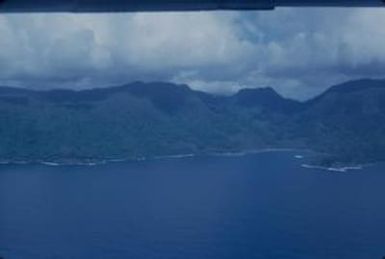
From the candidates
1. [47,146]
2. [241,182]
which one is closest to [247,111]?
[241,182]

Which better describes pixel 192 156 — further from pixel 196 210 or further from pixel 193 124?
pixel 196 210

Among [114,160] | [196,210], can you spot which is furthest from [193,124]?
[196,210]

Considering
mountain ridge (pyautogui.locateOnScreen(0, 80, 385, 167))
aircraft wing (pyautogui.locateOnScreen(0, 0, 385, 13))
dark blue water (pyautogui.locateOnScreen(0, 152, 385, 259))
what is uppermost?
mountain ridge (pyautogui.locateOnScreen(0, 80, 385, 167))

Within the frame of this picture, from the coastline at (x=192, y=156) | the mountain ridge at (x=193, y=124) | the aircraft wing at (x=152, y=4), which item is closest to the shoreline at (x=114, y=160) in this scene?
the coastline at (x=192, y=156)

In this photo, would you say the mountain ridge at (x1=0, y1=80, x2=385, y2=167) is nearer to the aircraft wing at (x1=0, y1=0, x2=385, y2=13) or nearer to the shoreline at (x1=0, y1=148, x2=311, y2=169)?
the shoreline at (x1=0, y1=148, x2=311, y2=169)

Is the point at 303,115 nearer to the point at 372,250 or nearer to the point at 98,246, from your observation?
the point at 372,250

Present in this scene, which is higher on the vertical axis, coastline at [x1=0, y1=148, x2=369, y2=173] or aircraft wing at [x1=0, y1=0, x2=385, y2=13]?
aircraft wing at [x1=0, y1=0, x2=385, y2=13]

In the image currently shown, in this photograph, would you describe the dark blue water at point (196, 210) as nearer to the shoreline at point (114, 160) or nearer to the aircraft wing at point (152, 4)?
the shoreline at point (114, 160)

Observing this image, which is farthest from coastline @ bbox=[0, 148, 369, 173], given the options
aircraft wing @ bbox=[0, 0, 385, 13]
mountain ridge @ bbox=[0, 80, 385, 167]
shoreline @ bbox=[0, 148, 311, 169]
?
aircraft wing @ bbox=[0, 0, 385, 13]
